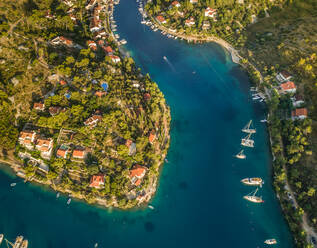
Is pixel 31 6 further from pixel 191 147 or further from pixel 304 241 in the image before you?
pixel 304 241

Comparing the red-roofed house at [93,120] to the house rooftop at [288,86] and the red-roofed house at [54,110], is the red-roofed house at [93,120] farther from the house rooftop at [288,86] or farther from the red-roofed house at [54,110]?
the house rooftop at [288,86]

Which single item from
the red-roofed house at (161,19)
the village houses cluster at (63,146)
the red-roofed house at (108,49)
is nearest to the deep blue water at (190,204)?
the village houses cluster at (63,146)

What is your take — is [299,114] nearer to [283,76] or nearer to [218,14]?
[283,76]

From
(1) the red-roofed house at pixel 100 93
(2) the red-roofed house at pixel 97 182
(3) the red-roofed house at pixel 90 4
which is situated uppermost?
(3) the red-roofed house at pixel 90 4

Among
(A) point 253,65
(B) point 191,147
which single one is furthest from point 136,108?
(A) point 253,65

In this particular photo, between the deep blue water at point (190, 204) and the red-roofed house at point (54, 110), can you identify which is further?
the red-roofed house at point (54, 110)

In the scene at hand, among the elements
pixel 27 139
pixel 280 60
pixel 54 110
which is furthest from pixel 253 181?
pixel 27 139

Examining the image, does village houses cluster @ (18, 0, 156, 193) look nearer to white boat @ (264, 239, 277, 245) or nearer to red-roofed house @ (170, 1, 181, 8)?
white boat @ (264, 239, 277, 245)
